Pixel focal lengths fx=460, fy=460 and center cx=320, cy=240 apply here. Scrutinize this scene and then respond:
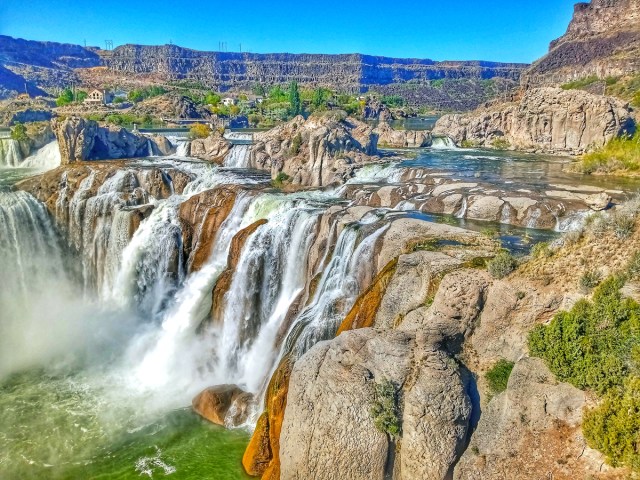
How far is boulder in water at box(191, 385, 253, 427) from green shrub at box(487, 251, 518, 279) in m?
10.0

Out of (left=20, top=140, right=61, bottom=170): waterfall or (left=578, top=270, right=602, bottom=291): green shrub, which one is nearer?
(left=578, top=270, right=602, bottom=291): green shrub

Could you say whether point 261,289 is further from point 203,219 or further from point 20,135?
point 20,135

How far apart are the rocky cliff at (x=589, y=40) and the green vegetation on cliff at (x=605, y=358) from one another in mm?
126398

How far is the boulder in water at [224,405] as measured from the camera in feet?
54.5

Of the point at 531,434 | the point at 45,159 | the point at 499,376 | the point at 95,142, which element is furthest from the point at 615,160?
the point at 45,159

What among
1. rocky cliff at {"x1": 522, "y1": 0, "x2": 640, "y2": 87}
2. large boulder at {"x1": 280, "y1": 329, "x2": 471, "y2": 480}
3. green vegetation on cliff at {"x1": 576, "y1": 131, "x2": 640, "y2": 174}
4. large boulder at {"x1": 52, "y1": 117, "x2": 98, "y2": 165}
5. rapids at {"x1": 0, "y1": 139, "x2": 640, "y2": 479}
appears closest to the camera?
large boulder at {"x1": 280, "y1": 329, "x2": 471, "y2": 480}

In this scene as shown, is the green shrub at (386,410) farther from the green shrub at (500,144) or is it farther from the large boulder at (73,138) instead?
the green shrub at (500,144)

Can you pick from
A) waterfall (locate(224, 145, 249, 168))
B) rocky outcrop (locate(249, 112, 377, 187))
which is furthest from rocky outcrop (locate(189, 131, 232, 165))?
rocky outcrop (locate(249, 112, 377, 187))

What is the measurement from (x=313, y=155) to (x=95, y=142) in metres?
21.6

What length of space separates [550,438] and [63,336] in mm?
23710

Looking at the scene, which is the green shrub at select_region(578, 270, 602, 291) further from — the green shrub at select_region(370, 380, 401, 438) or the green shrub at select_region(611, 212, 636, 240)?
the green shrub at select_region(370, 380, 401, 438)

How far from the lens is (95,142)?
41.9 m

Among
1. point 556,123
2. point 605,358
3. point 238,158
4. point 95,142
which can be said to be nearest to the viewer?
point 605,358

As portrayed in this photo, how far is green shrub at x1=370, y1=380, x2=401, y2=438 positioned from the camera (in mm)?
10695
